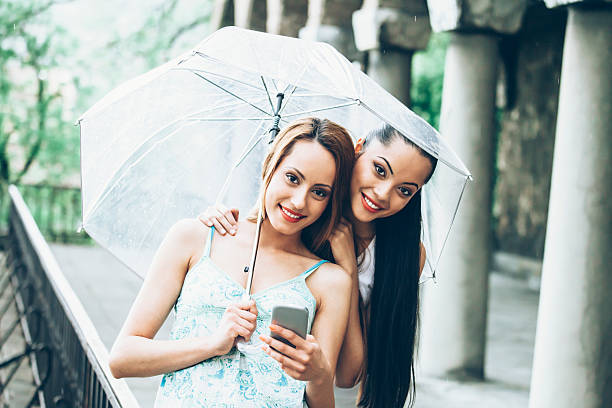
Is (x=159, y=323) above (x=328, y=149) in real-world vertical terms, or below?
below

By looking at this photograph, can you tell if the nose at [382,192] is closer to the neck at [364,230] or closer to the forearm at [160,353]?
the neck at [364,230]

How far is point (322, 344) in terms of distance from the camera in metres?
1.81

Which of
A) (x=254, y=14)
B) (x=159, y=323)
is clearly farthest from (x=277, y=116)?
(x=254, y=14)

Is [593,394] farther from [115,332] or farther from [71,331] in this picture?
[115,332]

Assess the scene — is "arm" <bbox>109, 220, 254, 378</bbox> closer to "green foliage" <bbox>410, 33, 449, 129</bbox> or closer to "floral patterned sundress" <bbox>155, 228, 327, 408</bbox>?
"floral patterned sundress" <bbox>155, 228, 327, 408</bbox>

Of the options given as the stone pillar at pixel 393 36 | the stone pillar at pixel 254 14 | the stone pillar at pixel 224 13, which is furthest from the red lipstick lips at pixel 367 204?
the stone pillar at pixel 224 13

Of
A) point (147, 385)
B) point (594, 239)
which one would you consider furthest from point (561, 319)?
point (147, 385)

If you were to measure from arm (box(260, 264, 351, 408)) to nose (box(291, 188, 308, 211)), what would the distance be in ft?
0.72

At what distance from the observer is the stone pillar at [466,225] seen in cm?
506

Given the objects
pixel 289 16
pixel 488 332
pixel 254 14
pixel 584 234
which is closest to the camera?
pixel 584 234

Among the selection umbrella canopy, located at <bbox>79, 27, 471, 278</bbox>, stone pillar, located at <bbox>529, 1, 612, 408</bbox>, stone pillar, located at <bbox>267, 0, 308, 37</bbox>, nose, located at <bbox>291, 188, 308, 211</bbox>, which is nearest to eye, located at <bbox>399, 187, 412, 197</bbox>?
umbrella canopy, located at <bbox>79, 27, 471, 278</bbox>

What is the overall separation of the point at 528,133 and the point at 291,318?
460 inches

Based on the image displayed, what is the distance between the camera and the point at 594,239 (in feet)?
11.7

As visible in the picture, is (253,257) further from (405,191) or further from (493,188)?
(493,188)
